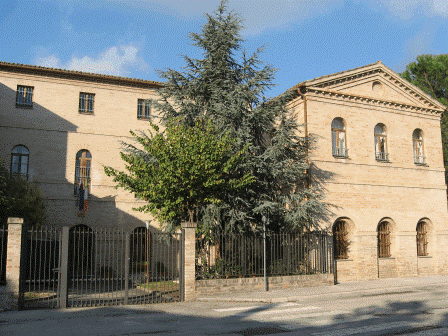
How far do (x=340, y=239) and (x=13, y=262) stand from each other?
1406 cm

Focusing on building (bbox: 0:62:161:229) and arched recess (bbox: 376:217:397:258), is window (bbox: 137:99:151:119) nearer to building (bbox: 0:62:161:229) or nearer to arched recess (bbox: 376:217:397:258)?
building (bbox: 0:62:161:229)

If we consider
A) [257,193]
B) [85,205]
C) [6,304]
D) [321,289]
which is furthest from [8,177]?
[321,289]

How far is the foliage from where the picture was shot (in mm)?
17828

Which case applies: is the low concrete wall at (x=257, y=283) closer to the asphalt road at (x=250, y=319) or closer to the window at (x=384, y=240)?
the asphalt road at (x=250, y=319)

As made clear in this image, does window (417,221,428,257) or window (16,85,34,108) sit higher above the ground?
window (16,85,34,108)

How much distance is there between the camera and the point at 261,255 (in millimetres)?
16391

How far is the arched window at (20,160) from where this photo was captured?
875 inches

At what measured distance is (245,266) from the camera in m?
15.9

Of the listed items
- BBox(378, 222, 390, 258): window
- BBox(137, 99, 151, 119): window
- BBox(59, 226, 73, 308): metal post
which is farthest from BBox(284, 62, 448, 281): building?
BBox(59, 226, 73, 308): metal post

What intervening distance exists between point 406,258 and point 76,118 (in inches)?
732

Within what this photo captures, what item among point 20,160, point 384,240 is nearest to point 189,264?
point 384,240

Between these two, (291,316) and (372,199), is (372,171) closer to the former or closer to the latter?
(372,199)

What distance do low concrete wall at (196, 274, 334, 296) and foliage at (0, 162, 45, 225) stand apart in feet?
28.7

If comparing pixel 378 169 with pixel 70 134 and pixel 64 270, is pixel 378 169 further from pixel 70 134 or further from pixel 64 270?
pixel 70 134
